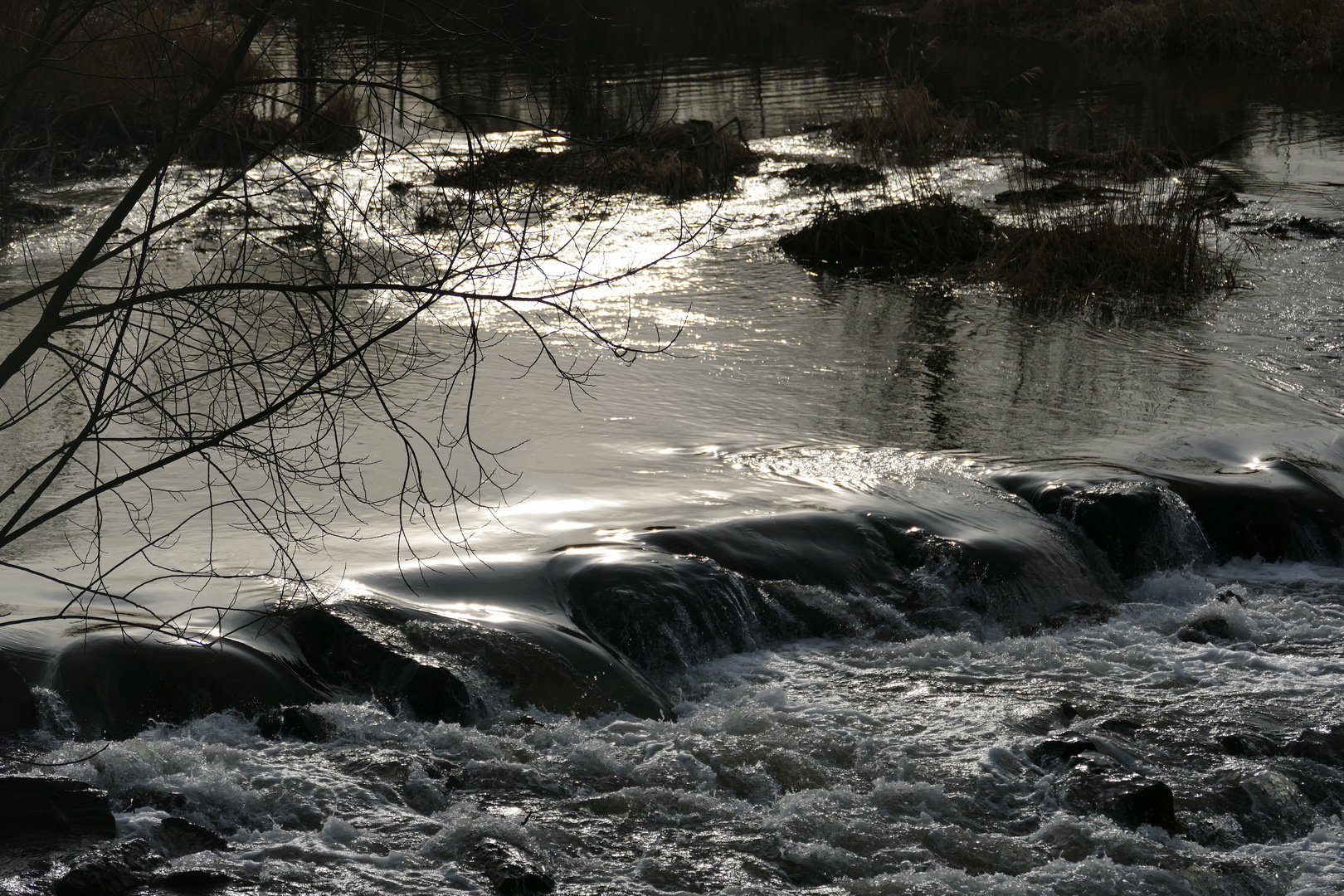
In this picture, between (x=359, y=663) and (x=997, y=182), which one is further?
(x=997, y=182)

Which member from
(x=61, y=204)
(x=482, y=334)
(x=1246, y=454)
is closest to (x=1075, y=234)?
(x=1246, y=454)

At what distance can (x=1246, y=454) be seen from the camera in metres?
8.54

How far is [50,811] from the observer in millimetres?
4480

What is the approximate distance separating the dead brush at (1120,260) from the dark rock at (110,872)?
933 cm

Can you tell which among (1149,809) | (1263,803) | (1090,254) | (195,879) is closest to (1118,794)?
(1149,809)

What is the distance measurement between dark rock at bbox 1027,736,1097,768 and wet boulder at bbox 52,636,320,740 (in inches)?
113

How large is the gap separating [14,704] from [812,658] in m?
3.31

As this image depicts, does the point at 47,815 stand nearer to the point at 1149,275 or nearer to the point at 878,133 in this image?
the point at 1149,275

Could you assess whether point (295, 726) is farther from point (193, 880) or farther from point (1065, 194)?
point (1065, 194)

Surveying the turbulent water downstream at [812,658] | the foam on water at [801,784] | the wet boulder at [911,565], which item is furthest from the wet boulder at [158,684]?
the wet boulder at [911,565]

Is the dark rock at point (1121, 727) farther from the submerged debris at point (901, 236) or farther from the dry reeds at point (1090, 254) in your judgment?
the submerged debris at point (901, 236)

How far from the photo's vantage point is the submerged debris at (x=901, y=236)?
43.7 ft

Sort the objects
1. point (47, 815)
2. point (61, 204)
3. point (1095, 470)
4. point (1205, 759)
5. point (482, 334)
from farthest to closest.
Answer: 1. point (61, 204)
2. point (482, 334)
3. point (1095, 470)
4. point (1205, 759)
5. point (47, 815)

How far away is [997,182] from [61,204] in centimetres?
1049
